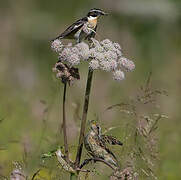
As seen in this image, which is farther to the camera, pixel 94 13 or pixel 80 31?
pixel 94 13

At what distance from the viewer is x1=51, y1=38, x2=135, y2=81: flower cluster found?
2.65 meters

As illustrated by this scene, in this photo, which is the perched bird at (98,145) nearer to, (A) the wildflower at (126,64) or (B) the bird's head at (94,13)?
(A) the wildflower at (126,64)

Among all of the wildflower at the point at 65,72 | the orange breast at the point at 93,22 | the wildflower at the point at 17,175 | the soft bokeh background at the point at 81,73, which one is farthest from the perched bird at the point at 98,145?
the soft bokeh background at the point at 81,73

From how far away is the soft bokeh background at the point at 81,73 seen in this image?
4.87 meters

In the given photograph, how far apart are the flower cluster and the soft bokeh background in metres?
1.11

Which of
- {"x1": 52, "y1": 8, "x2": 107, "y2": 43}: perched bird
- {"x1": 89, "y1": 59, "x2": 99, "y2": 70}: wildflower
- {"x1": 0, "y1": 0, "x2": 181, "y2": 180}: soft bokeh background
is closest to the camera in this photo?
{"x1": 89, "y1": 59, "x2": 99, "y2": 70}: wildflower

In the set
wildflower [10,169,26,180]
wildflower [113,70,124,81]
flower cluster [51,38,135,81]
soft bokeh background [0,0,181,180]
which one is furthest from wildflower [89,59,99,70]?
soft bokeh background [0,0,181,180]

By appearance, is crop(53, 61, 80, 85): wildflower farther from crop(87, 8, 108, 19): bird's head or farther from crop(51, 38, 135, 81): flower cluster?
crop(87, 8, 108, 19): bird's head

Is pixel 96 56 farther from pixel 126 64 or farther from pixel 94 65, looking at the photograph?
pixel 126 64

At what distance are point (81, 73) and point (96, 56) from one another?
19.5 ft

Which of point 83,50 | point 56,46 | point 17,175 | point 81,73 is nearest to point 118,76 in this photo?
point 83,50

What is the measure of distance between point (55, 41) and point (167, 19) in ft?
28.3

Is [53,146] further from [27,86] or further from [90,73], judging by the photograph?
[27,86]

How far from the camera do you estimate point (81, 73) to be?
8.63 meters
